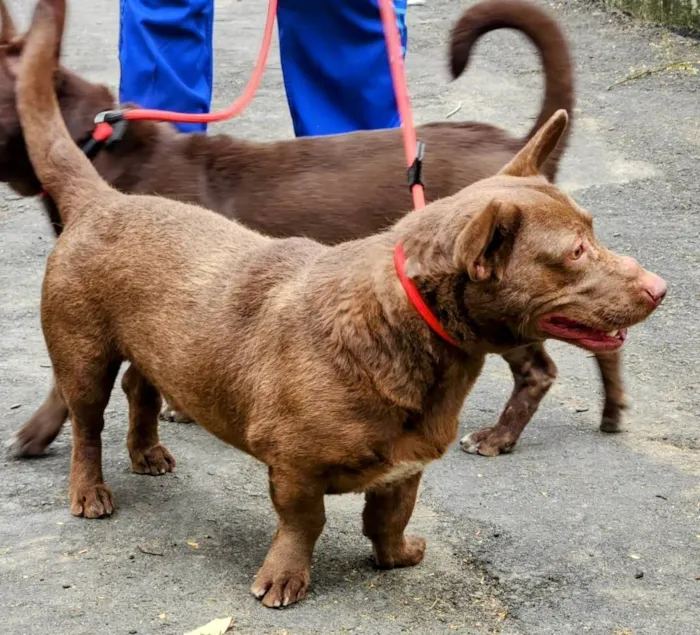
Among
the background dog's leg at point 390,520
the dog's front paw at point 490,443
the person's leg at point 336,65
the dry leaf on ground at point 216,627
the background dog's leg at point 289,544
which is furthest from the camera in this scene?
the person's leg at point 336,65

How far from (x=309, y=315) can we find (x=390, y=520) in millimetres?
673

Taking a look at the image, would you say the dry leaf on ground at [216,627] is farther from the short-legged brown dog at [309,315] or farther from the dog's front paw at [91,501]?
the dog's front paw at [91,501]

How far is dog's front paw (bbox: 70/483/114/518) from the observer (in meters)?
3.81

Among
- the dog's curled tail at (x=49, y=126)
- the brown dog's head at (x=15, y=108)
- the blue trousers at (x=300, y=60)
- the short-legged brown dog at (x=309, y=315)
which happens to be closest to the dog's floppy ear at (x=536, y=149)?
the short-legged brown dog at (x=309, y=315)

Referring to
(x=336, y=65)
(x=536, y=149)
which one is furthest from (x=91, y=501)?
(x=336, y=65)

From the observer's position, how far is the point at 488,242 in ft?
9.16

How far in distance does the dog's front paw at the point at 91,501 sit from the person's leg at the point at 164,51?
6.74 feet

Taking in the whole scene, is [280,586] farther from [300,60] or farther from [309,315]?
[300,60]

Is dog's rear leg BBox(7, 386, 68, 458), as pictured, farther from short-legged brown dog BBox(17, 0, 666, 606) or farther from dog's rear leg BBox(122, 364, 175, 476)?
short-legged brown dog BBox(17, 0, 666, 606)

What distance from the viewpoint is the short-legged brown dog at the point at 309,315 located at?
9.55 ft

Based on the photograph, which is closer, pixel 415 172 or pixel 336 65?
pixel 415 172

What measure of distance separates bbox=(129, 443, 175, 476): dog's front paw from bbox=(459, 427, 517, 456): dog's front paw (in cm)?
112

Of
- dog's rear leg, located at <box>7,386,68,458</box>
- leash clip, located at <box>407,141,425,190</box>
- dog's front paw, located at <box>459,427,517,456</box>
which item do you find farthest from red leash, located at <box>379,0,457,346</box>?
dog's rear leg, located at <box>7,386,68,458</box>

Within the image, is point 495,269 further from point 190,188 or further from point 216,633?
point 190,188
